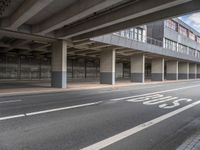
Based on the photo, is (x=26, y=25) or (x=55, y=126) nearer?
(x=55, y=126)

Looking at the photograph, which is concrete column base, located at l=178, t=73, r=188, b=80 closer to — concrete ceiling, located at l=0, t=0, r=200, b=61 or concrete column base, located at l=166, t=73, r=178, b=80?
concrete column base, located at l=166, t=73, r=178, b=80

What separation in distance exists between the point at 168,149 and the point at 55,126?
3388mm

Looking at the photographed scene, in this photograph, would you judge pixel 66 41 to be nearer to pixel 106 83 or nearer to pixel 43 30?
pixel 43 30

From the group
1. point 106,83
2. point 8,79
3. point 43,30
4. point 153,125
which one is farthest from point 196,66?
point 153,125

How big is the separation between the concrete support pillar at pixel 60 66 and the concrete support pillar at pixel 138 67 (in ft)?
55.1

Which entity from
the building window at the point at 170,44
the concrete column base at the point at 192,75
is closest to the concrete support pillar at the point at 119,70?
the building window at the point at 170,44

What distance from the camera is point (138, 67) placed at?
3738cm

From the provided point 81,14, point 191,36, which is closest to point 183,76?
point 191,36

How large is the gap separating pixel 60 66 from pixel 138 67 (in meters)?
17.5

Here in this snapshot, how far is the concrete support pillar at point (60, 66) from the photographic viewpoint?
23.0m

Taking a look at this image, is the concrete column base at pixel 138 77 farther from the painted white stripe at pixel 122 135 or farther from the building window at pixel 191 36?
the building window at pixel 191 36

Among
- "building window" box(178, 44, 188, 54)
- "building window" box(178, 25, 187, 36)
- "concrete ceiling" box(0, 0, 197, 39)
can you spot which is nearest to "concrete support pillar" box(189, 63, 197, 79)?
"building window" box(178, 44, 188, 54)

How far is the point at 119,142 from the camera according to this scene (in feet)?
18.4

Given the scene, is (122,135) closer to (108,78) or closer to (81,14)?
(81,14)
